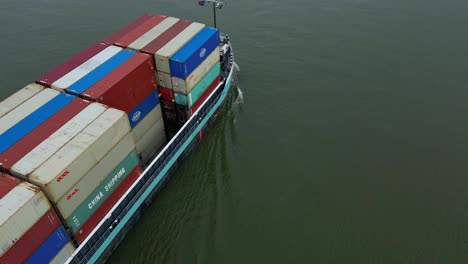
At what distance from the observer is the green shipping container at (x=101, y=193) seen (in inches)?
634

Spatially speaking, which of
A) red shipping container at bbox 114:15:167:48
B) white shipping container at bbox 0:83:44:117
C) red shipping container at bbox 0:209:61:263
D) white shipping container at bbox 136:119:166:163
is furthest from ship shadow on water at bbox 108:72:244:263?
white shipping container at bbox 0:83:44:117

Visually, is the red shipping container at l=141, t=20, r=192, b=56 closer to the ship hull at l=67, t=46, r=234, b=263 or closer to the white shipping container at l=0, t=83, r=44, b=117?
the ship hull at l=67, t=46, r=234, b=263

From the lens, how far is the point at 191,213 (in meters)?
21.5

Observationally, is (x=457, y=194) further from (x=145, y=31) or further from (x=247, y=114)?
(x=145, y=31)

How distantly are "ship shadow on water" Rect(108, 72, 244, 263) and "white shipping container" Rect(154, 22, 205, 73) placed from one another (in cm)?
659

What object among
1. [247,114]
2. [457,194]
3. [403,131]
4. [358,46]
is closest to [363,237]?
[457,194]

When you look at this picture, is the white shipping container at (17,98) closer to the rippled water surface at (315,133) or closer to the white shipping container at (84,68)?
the white shipping container at (84,68)

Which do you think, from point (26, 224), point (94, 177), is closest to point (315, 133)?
point (94, 177)

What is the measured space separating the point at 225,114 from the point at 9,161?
54.1 ft

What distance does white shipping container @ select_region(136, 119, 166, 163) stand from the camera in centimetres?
2217

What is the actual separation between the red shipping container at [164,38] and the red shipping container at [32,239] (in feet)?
36.0

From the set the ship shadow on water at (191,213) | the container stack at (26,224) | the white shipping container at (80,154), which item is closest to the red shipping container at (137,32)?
the white shipping container at (80,154)

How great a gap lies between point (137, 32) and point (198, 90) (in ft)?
18.2

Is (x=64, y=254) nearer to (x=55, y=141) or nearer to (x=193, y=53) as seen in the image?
(x=55, y=141)
